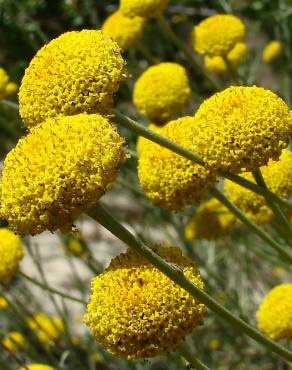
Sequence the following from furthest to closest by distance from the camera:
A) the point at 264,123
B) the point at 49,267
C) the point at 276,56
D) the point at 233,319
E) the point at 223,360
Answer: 1. the point at 49,267
2. the point at 276,56
3. the point at 223,360
4. the point at 264,123
5. the point at 233,319

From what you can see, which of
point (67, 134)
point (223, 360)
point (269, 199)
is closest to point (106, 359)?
point (223, 360)

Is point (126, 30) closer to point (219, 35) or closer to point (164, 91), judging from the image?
point (219, 35)

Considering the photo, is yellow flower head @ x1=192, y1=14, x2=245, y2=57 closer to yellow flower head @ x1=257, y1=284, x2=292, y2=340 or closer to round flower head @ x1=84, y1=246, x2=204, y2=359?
yellow flower head @ x1=257, y1=284, x2=292, y2=340

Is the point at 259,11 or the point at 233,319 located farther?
the point at 259,11

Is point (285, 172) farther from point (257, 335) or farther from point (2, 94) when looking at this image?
point (2, 94)

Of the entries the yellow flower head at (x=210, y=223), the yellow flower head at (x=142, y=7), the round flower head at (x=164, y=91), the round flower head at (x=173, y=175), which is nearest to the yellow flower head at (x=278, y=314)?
the round flower head at (x=173, y=175)

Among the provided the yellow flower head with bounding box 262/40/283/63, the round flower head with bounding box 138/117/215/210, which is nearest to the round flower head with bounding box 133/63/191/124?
the round flower head with bounding box 138/117/215/210

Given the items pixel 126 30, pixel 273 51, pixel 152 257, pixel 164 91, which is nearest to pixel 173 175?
pixel 152 257
